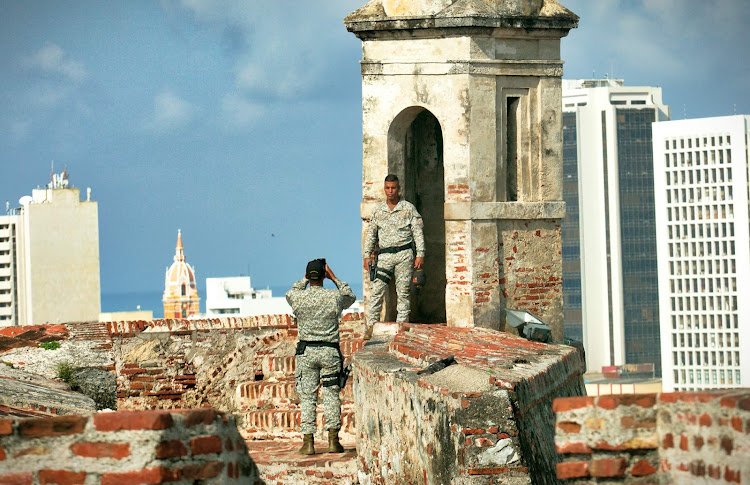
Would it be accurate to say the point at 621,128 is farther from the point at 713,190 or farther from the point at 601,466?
the point at 601,466

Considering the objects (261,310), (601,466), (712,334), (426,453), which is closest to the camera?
(601,466)

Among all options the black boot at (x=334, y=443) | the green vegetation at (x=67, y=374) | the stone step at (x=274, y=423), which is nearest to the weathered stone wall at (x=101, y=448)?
the black boot at (x=334, y=443)

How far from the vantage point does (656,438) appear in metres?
6.55

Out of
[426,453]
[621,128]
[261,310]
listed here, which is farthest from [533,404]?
[621,128]

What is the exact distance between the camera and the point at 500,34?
16625mm

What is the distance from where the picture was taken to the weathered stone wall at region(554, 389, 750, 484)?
5.98 metres

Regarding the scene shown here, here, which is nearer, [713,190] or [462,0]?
[462,0]

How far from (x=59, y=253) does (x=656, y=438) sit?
10832cm

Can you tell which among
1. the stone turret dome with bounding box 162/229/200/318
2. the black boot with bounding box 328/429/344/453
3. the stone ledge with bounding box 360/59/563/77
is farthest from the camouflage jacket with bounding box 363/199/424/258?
the stone turret dome with bounding box 162/229/200/318

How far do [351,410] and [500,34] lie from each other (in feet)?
15.3

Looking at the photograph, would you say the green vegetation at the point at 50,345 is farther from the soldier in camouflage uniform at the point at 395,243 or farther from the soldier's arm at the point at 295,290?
the soldier's arm at the point at 295,290

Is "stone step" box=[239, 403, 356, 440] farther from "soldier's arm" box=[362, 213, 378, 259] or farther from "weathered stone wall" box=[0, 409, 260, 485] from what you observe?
"weathered stone wall" box=[0, 409, 260, 485]

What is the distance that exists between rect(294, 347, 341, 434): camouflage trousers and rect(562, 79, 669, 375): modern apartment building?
516ft

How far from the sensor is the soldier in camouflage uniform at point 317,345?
13055 millimetres
